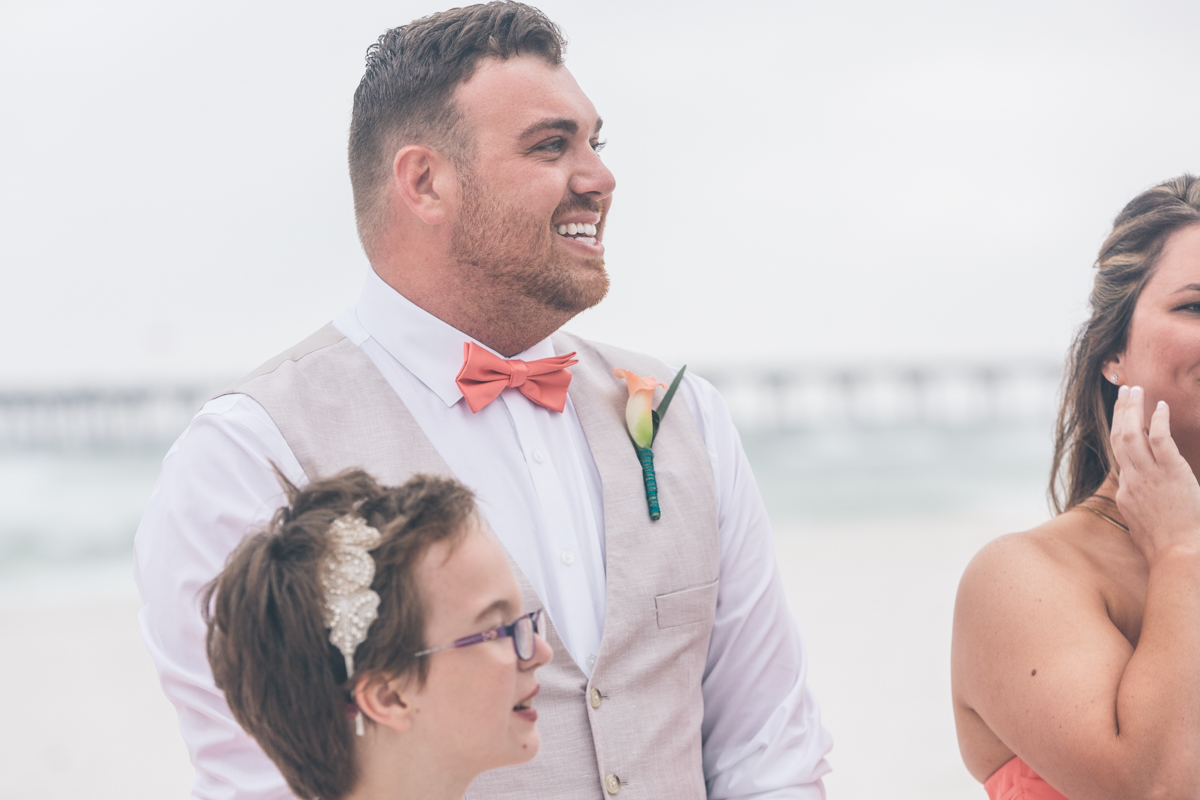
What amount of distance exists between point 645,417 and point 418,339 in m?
0.42

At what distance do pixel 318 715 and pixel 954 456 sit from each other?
15498 mm

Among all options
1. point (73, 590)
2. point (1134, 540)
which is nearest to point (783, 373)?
point (73, 590)

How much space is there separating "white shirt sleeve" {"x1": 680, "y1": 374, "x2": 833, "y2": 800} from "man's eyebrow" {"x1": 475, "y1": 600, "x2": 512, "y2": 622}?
73 cm

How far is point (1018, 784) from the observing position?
1.94m

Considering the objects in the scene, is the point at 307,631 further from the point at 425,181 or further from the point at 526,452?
the point at 425,181

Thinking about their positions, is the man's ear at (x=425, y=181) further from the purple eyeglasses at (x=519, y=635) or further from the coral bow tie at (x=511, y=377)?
the purple eyeglasses at (x=519, y=635)

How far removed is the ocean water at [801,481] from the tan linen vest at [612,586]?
9848 millimetres

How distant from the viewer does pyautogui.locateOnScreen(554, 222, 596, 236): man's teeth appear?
1.89m

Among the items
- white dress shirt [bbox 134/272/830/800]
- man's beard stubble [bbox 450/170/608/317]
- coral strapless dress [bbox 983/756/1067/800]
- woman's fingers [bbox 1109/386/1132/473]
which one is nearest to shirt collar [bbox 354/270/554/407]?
white dress shirt [bbox 134/272/830/800]

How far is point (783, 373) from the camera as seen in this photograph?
20578mm

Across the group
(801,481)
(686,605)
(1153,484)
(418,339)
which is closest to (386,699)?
(686,605)

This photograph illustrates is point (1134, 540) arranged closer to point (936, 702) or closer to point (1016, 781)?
point (1016, 781)

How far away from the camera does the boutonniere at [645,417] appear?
1887 mm

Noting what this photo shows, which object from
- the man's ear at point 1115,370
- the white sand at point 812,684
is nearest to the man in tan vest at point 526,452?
the man's ear at point 1115,370
